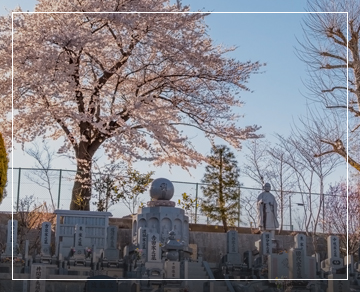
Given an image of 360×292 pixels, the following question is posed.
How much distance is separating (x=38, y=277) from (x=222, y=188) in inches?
357

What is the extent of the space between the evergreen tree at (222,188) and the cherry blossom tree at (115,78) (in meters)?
0.79

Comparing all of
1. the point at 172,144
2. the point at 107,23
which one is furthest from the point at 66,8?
the point at 172,144


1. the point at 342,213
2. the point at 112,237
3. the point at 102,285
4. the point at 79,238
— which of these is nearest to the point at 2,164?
the point at 102,285

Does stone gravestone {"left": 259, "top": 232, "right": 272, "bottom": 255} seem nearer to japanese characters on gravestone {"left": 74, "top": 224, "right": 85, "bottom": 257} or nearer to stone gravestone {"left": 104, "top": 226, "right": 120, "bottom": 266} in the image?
stone gravestone {"left": 104, "top": 226, "right": 120, "bottom": 266}

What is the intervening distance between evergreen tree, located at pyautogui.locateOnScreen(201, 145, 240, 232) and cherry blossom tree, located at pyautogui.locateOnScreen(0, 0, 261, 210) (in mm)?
793

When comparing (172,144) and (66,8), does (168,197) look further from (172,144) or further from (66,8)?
(66,8)

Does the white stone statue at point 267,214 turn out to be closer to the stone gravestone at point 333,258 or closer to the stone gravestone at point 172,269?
the stone gravestone at point 333,258

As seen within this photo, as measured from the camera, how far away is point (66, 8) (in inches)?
638

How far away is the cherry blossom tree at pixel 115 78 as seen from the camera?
15875 millimetres

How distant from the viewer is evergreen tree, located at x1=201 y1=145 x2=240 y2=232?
60.2 ft

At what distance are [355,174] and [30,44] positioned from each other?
1025 cm

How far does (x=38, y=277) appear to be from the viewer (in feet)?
35.1

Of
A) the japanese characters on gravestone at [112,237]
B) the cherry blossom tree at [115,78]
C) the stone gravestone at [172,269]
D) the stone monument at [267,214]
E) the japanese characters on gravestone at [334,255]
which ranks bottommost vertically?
the stone gravestone at [172,269]

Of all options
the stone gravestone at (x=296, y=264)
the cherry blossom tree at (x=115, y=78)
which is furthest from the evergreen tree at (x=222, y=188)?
the stone gravestone at (x=296, y=264)
